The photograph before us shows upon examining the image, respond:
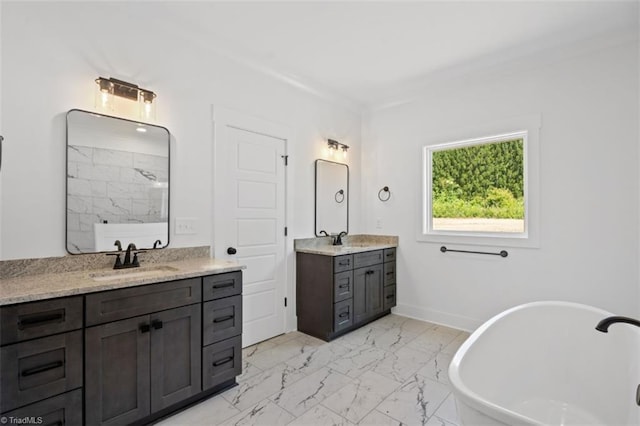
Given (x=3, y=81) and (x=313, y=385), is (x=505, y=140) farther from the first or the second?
(x=3, y=81)

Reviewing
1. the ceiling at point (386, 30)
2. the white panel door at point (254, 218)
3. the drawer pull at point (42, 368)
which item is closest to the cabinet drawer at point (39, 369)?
the drawer pull at point (42, 368)

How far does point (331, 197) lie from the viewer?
394cm

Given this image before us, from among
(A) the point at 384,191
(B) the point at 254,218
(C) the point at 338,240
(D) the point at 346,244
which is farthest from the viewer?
(A) the point at 384,191

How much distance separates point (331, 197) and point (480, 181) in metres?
1.69

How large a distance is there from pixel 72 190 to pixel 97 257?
0.46m

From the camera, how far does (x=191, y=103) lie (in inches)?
105

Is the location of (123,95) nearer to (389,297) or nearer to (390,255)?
(390,255)

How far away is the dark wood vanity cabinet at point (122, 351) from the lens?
4.78 ft

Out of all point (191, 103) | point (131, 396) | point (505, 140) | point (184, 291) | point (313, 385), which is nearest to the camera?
point (131, 396)

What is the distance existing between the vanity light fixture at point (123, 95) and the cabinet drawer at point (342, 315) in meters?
2.35

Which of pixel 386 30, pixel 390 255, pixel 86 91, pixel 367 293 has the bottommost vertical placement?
pixel 367 293

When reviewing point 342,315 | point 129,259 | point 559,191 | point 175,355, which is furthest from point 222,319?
point 559,191

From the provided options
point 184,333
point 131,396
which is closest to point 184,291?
point 184,333

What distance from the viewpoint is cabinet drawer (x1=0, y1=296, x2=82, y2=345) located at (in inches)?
55.4
